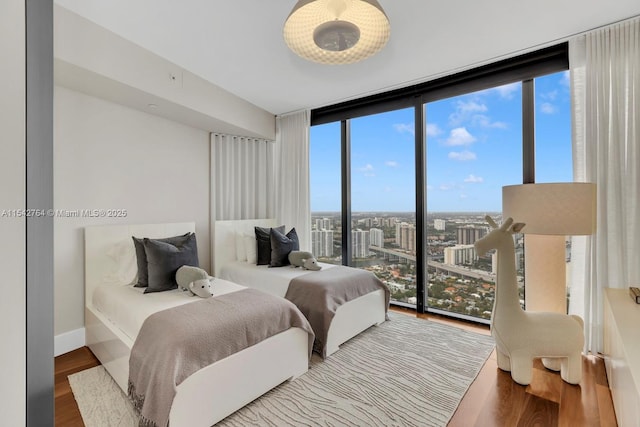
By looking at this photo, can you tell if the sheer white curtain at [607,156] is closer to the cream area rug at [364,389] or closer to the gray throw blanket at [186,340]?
the cream area rug at [364,389]

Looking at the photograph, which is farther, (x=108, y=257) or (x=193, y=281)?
(x=108, y=257)

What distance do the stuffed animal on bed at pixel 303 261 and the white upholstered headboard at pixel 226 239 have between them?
95cm

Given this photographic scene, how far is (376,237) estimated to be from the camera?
3791 millimetres

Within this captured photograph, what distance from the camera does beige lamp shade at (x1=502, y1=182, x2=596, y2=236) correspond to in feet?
6.20

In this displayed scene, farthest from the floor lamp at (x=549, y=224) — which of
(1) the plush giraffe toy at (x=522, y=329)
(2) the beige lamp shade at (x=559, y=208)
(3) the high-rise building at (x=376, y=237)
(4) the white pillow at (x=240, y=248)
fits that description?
(4) the white pillow at (x=240, y=248)

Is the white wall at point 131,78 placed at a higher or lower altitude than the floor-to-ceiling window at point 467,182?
higher

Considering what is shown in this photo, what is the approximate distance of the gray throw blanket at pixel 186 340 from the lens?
1485 mm

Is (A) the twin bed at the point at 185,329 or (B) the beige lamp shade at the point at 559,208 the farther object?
(B) the beige lamp shade at the point at 559,208

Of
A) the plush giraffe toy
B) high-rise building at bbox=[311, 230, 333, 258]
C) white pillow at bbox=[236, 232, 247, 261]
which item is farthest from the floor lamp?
white pillow at bbox=[236, 232, 247, 261]

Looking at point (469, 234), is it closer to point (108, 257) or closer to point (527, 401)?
point (527, 401)

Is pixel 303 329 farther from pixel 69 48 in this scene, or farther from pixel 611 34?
pixel 611 34

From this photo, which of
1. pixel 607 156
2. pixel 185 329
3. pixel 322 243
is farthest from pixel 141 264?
pixel 607 156

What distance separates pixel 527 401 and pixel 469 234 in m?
1.62

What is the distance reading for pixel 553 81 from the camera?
2.68 m
